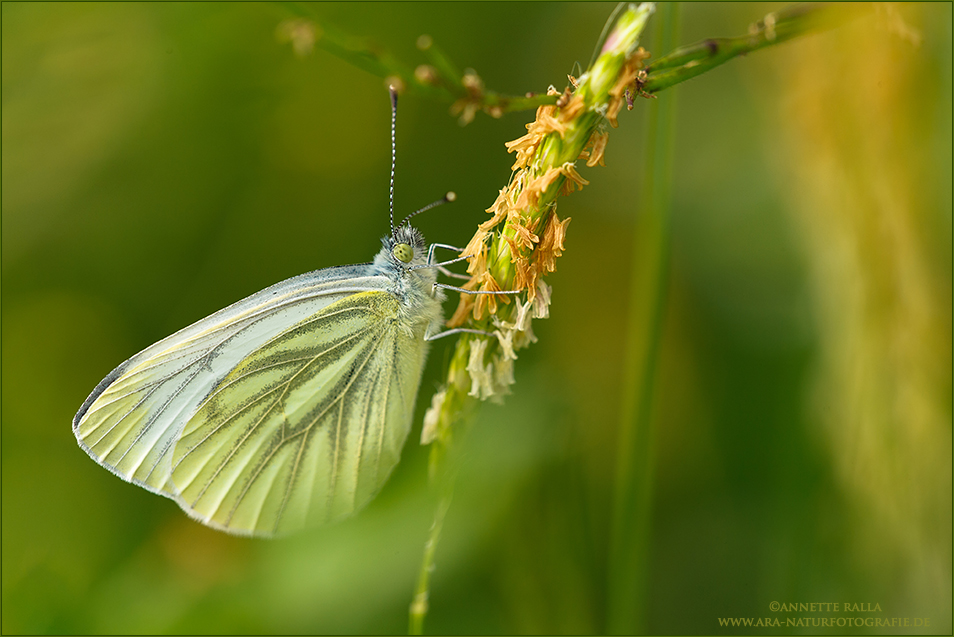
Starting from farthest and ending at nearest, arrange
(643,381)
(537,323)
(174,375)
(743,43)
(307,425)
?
(537,323) → (307,425) → (174,375) → (643,381) → (743,43)

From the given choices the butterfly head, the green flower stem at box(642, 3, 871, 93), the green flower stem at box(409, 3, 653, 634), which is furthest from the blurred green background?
the green flower stem at box(642, 3, 871, 93)

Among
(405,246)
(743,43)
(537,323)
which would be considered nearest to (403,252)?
(405,246)

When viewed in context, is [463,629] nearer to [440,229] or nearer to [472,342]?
[472,342]

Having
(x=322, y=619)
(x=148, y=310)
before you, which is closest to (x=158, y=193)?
(x=148, y=310)

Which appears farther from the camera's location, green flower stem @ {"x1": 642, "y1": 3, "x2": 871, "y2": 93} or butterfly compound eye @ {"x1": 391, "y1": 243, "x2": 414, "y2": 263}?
butterfly compound eye @ {"x1": 391, "y1": 243, "x2": 414, "y2": 263}

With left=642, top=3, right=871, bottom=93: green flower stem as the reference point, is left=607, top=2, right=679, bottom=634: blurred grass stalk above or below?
below

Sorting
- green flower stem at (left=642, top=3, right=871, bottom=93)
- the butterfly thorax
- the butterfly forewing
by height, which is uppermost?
green flower stem at (left=642, top=3, right=871, bottom=93)

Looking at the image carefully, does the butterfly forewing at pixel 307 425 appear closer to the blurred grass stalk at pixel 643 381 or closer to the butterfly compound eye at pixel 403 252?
the butterfly compound eye at pixel 403 252

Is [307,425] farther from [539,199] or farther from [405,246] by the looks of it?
[539,199]

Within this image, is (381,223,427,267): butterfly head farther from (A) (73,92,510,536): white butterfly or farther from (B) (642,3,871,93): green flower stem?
(B) (642,3,871,93): green flower stem
